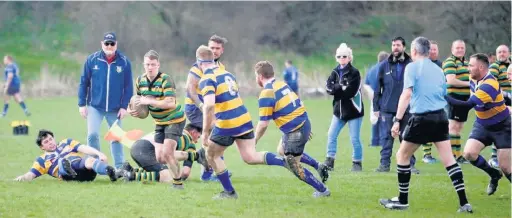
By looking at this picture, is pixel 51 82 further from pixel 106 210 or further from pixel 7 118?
pixel 106 210

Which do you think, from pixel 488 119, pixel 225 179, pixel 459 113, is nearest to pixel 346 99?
pixel 459 113

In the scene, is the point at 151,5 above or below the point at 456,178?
above

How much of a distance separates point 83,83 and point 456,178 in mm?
6214

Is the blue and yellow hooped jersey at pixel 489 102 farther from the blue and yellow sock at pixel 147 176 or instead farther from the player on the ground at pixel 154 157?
the blue and yellow sock at pixel 147 176

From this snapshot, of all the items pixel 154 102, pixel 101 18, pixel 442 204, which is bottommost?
pixel 442 204

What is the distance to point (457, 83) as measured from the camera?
14.4 m

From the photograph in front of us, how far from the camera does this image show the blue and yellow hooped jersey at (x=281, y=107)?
1058cm

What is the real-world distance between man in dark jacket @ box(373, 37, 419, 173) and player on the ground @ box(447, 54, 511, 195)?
2.67m

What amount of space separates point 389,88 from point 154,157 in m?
3.93

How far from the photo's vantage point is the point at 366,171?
1415 cm

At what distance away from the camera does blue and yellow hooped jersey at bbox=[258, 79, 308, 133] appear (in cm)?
1058

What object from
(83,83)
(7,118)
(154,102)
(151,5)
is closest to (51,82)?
(7,118)

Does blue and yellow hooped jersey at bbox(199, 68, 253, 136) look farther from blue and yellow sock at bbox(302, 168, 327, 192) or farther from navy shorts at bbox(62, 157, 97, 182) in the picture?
navy shorts at bbox(62, 157, 97, 182)

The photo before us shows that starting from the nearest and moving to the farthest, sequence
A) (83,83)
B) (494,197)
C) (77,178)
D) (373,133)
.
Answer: (494,197) → (77,178) → (83,83) → (373,133)
